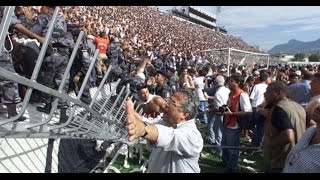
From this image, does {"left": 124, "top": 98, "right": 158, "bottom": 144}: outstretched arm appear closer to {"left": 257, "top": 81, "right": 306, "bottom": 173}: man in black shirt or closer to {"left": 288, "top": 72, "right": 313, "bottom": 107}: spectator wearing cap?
{"left": 257, "top": 81, "right": 306, "bottom": 173}: man in black shirt

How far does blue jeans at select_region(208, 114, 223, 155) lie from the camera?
27.6 ft

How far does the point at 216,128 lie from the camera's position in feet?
27.9

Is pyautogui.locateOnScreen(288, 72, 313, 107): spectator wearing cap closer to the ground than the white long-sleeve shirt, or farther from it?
farther from it

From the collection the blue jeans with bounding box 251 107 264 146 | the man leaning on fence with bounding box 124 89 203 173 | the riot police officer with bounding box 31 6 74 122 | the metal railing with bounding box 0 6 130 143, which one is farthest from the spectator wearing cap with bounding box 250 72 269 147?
the man leaning on fence with bounding box 124 89 203 173

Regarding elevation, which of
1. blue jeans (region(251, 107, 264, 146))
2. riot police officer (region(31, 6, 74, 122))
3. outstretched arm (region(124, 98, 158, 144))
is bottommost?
blue jeans (region(251, 107, 264, 146))

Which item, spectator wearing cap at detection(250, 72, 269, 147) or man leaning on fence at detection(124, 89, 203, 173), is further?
spectator wearing cap at detection(250, 72, 269, 147)

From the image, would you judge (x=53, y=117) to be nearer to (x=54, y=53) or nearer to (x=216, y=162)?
(x=54, y=53)

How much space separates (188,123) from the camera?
2.89m

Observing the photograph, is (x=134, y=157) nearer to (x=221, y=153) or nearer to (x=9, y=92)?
(x=221, y=153)

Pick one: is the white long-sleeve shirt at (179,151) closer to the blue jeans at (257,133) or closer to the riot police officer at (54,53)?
the riot police officer at (54,53)

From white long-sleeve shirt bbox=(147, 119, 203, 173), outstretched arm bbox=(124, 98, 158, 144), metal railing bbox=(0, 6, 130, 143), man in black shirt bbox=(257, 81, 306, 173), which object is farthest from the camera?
man in black shirt bbox=(257, 81, 306, 173)

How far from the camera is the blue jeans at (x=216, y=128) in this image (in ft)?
27.6

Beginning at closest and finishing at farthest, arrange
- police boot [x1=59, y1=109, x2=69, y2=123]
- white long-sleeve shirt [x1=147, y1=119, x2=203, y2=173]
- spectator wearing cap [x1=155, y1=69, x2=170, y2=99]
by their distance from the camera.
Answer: white long-sleeve shirt [x1=147, y1=119, x2=203, y2=173]
police boot [x1=59, y1=109, x2=69, y2=123]
spectator wearing cap [x1=155, y1=69, x2=170, y2=99]
